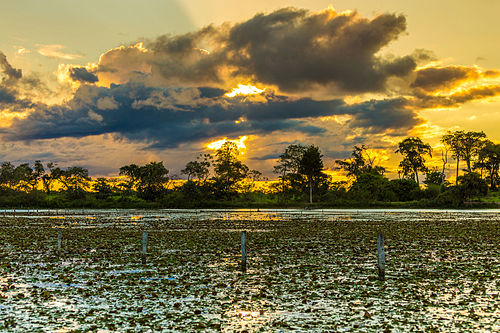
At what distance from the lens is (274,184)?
550 feet

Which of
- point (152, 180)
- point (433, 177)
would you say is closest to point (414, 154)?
point (433, 177)

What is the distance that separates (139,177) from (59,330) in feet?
488

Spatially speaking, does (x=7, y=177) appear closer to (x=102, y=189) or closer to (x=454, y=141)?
(x=102, y=189)

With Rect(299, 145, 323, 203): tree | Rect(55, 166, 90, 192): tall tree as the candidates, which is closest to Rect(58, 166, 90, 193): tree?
Rect(55, 166, 90, 192): tall tree

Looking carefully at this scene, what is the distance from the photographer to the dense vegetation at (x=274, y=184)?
467 feet

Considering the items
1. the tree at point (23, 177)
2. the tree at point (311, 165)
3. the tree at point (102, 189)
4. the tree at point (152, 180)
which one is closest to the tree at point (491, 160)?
the tree at point (311, 165)

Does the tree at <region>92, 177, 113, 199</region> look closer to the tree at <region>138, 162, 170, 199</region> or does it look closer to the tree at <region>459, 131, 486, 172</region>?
the tree at <region>138, 162, 170, 199</region>

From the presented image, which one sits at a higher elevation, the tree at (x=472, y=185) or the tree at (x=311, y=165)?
the tree at (x=311, y=165)

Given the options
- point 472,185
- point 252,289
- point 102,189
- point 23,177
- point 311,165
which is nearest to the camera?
point 252,289

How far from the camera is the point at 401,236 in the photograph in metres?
41.2

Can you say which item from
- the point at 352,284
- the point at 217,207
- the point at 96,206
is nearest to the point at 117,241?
the point at 352,284

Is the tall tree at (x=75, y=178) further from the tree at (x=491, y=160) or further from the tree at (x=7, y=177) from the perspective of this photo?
the tree at (x=491, y=160)

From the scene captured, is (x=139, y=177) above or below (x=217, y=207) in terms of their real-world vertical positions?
above

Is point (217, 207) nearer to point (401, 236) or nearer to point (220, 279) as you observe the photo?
point (401, 236)
